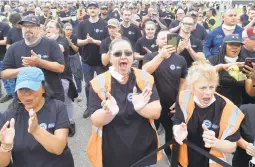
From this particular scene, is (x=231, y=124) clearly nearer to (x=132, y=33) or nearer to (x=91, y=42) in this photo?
(x=91, y=42)

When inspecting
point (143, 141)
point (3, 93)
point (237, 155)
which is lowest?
point (3, 93)

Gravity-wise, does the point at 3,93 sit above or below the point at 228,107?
below

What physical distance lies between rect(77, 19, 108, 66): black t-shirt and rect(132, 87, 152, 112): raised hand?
11.5ft

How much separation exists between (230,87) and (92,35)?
318 cm

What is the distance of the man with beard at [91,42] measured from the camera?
5.80 metres

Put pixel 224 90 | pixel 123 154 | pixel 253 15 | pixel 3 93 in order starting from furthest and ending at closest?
pixel 253 15
pixel 3 93
pixel 224 90
pixel 123 154

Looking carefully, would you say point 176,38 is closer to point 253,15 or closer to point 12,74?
point 12,74

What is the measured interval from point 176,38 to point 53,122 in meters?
2.01

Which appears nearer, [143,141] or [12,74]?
[143,141]

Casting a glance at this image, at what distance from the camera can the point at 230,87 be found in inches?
150

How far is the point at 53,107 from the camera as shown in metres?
2.40

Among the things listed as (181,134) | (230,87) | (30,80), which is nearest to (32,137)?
(30,80)

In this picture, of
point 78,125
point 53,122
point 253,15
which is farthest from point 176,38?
point 253,15

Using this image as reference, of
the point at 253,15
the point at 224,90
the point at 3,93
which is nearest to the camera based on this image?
the point at 224,90
